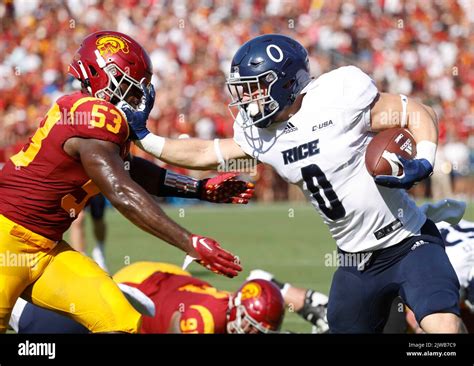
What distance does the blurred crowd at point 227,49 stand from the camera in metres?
17.2

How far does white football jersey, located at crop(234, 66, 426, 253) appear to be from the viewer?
4.32m

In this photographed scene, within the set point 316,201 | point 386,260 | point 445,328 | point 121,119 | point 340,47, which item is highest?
point 340,47

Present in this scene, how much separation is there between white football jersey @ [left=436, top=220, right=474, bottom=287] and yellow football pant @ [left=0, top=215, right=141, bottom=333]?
220 cm

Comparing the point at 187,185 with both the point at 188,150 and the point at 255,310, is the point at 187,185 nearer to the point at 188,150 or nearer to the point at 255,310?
the point at 188,150

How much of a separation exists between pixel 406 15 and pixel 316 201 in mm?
16694

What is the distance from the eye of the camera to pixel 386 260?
4.34 metres

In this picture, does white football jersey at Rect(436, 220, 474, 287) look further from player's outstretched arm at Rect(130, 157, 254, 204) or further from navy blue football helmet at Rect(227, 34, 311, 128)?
navy blue football helmet at Rect(227, 34, 311, 128)

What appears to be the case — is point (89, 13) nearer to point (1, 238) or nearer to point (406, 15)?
point (406, 15)

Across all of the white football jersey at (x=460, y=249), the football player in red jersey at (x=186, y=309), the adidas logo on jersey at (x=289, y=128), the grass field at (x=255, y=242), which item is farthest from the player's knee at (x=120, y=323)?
the grass field at (x=255, y=242)

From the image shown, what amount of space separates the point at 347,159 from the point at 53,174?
1.34m

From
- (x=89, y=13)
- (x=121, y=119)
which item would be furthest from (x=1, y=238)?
(x=89, y=13)

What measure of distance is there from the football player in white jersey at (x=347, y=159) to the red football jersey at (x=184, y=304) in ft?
2.32

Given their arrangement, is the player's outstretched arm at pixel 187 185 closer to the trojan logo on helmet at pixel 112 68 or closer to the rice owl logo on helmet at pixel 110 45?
the trojan logo on helmet at pixel 112 68

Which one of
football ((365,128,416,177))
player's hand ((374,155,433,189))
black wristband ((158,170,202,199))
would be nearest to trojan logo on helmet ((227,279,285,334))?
black wristband ((158,170,202,199))
